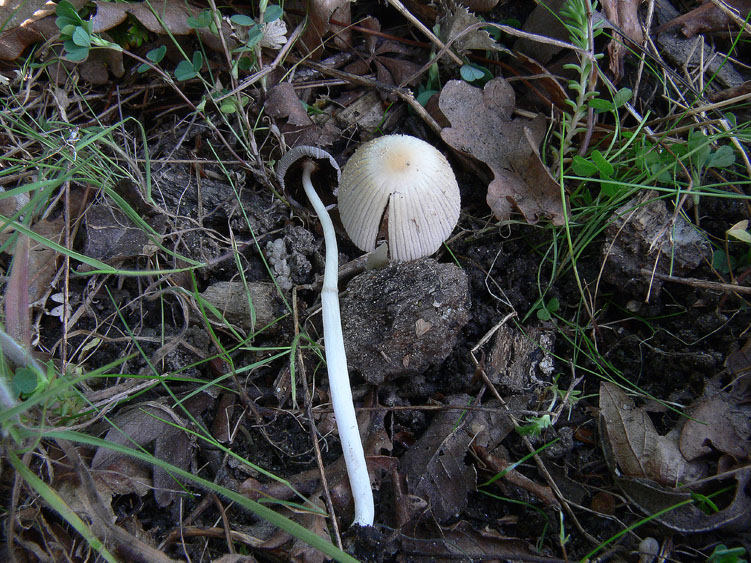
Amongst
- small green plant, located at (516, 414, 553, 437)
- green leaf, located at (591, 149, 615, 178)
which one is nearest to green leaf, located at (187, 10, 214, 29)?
green leaf, located at (591, 149, 615, 178)

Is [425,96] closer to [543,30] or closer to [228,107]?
[543,30]

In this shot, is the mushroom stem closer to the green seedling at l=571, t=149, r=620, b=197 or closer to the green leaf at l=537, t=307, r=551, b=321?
the green leaf at l=537, t=307, r=551, b=321

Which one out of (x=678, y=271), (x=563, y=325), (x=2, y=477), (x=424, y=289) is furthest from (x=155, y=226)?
(x=678, y=271)

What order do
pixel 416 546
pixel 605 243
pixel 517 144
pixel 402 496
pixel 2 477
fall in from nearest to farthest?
1. pixel 2 477
2. pixel 416 546
3. pixel 402 496
4. pixel 605 243
5. pixel 517 144

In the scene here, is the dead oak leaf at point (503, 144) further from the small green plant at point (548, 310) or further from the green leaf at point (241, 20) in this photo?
the green leaf at point (241, 20)

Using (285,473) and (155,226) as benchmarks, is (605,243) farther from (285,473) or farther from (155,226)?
(155,226)

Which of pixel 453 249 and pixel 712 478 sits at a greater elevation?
pixel 453 249
